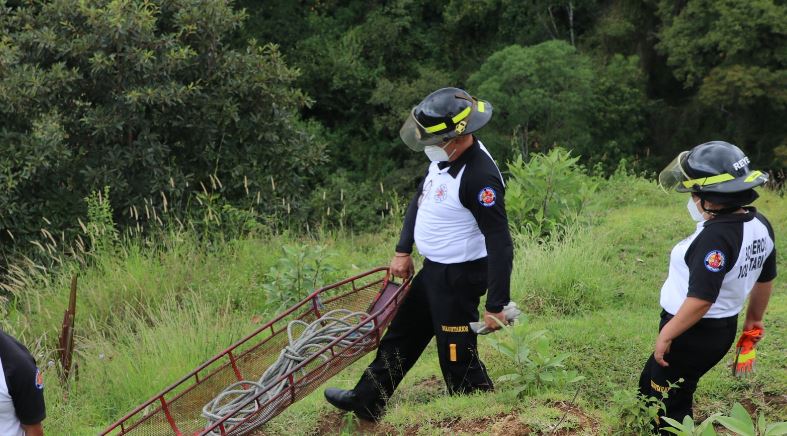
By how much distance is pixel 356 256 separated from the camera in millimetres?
9211

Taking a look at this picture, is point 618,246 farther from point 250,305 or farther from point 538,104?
point 538,104

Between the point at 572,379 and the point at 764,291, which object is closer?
the point at 764,291

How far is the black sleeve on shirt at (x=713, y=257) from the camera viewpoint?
3.78 metres

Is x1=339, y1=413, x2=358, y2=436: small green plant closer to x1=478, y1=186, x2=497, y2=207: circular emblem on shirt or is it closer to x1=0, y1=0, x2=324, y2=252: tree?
x1=478, y1=186, x2=497, y2=207: circular emblem on shirt

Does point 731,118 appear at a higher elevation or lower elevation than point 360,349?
lower

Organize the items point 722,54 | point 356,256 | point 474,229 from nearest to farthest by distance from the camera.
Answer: point 474,229 < point 356,256 < point 722,54

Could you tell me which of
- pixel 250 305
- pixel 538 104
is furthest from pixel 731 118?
pixel 250 305

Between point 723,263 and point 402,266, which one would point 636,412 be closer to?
point 723,263

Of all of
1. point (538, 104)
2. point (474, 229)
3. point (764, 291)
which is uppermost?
point (474, 229)

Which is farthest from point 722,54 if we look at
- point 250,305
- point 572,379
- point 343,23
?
point 572,379

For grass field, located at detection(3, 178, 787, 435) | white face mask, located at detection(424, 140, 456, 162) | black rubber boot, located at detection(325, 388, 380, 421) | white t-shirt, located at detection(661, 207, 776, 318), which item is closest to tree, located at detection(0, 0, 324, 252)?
grass field, located at detection(3, 178, 787, 435)

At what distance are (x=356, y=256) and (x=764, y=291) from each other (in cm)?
548

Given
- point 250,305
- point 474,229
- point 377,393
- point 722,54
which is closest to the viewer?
point 474,229

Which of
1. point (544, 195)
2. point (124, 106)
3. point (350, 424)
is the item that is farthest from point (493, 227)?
point (124, 106)
